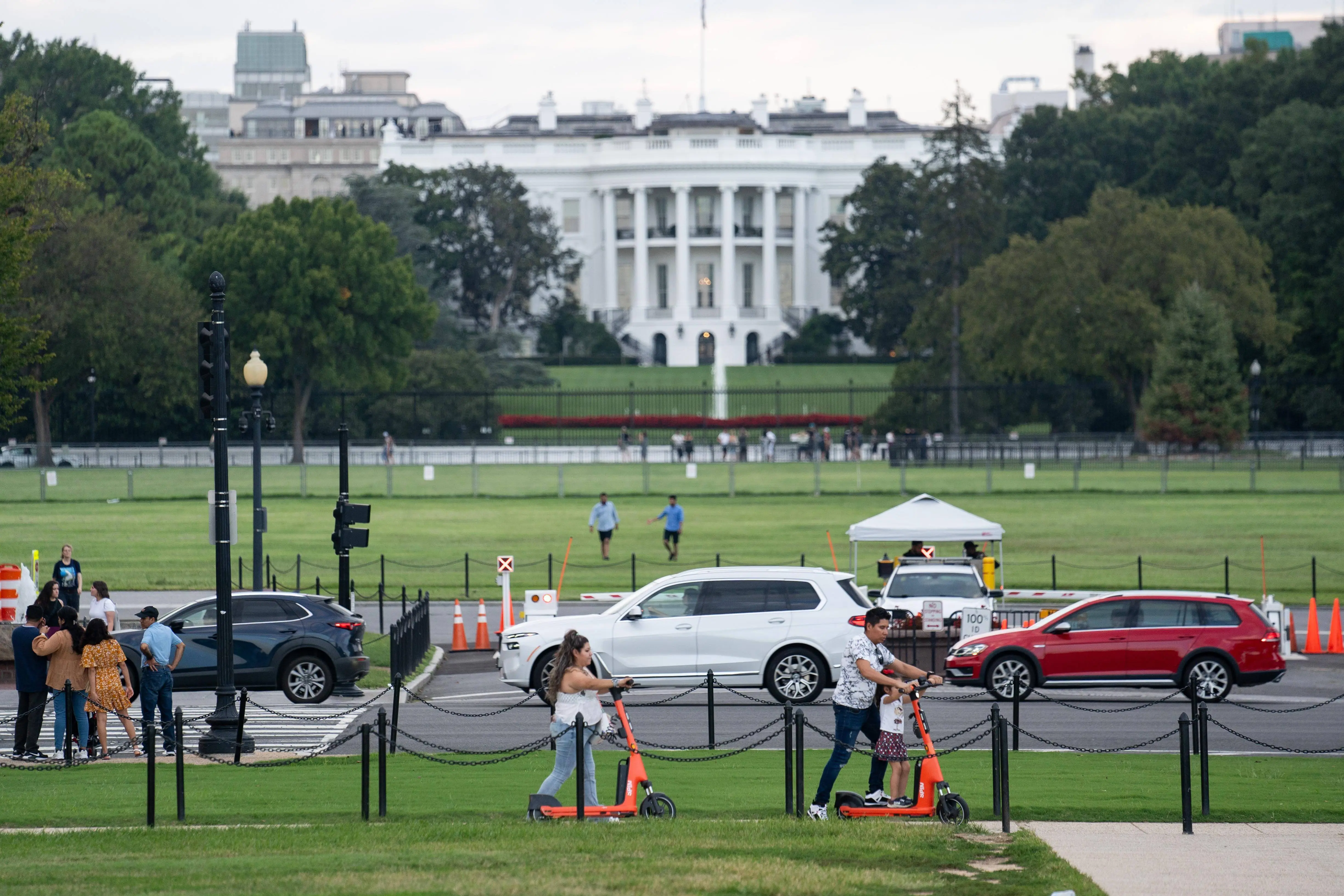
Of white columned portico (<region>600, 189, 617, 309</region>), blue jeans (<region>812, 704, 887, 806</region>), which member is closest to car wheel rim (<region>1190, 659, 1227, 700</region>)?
blue jeans (<region>812, 704, 887, 806</region>)

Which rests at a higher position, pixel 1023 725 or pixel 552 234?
pixel 552 234

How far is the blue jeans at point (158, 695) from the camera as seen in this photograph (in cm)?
1628

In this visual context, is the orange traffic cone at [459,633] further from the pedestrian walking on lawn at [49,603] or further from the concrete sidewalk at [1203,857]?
the concrete sidewalk at [1203,857]

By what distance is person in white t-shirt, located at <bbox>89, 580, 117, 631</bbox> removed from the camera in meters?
20.4

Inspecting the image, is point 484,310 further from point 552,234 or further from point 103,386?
point 103,386

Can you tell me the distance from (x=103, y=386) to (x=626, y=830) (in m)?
68.9

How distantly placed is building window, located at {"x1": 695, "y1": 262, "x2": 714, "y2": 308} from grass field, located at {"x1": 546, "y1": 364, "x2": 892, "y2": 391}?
2097cm

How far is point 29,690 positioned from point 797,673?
824cm

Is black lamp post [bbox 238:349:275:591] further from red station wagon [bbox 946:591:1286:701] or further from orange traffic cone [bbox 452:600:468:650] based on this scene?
red station wagon [bbox 946:591:1286:701]

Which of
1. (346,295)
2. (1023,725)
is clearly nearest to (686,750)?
(1023,725)

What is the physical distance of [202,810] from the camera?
13.0m

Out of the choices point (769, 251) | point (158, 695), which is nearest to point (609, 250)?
point (769, 251)

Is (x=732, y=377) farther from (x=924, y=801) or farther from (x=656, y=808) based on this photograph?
(x=656, y=808)

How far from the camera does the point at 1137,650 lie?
2025 centimetres
